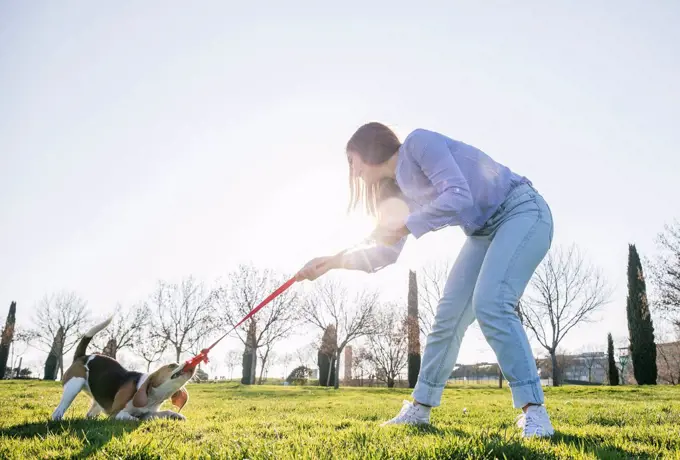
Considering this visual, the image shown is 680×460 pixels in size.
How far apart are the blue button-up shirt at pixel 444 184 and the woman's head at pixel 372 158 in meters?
0.17

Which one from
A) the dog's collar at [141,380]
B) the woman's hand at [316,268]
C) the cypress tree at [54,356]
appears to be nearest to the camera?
the woman's hand at [316,268]

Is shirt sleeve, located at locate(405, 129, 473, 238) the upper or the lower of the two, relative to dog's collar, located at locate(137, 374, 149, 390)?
upper

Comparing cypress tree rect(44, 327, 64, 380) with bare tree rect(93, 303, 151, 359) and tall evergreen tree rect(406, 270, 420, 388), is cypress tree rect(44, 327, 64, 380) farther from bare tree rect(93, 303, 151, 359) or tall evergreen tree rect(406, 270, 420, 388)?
tall evergreen tree rect(406, 270, 420, 388)

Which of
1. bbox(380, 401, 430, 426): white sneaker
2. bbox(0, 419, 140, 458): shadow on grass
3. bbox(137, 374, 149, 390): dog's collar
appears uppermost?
bbox(137, 374, 149, 390): dog's collar

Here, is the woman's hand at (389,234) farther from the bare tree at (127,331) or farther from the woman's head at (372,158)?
the bare tree at (127,331)

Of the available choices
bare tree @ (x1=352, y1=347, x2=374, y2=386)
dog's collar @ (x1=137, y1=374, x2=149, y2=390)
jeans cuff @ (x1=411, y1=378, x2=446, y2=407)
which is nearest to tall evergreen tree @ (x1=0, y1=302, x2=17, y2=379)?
bare tree @ (x1=352, y1=347, x2=374, y2=386)

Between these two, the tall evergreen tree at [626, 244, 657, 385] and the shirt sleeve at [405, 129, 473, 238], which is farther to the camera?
the tall evergreen tree at [626, 244, 657, 385]

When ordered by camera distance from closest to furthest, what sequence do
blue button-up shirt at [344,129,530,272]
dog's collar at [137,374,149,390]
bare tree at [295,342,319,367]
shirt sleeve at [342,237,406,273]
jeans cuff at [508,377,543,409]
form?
jeans cuff at [508,377,543,409], blue button-up shirt at [344,129,530,272], shirt sleeve at [342,237,406,273], dog's collar at [137,374,149,390], bare tree at [295,342,319,367]

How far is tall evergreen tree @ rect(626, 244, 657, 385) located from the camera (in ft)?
108

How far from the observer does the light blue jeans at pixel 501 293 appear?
116 inches

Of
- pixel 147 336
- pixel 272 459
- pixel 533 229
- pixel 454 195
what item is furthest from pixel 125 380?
pixel 147 336

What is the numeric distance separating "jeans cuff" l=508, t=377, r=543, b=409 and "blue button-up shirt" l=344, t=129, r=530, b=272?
1.11m

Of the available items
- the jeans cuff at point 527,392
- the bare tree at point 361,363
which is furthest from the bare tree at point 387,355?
the jeans cuff at point 527,392

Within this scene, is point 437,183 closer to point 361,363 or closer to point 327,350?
point 327,350
